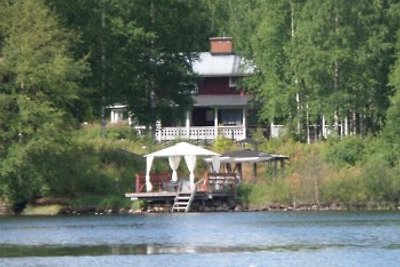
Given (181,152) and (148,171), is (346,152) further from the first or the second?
(148,171)

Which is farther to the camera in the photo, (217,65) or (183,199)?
(217,65)

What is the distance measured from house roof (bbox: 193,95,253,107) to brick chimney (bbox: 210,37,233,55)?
283cm

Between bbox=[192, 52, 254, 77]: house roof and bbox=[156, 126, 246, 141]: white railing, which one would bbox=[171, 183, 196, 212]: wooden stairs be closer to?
bbox=[156, 126, 246, 141]: white railing

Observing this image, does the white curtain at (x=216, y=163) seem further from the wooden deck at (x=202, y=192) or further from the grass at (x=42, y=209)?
the grass at (x=42, y=209)

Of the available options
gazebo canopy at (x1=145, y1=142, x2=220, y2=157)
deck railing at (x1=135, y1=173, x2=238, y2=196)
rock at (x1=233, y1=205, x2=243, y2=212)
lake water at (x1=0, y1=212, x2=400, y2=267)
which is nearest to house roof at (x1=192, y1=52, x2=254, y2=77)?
gazebo canopy at (x1=145, y1=142, x2=220, y2=157)

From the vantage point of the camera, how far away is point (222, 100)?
326ft

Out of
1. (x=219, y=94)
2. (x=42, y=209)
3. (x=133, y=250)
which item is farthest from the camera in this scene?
(x=219, y=94)

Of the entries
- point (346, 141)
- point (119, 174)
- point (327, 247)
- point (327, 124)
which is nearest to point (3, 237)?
point (327, 247)

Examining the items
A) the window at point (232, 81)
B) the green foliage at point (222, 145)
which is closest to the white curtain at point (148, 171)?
the green foliage at point (222, 145)

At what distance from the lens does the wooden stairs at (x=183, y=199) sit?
70562 millimetres

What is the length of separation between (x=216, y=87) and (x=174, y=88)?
15.0m

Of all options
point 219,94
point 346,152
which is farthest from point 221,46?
point 346,152

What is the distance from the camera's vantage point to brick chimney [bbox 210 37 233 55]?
332ft

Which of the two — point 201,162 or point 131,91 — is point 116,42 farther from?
point 201,162
